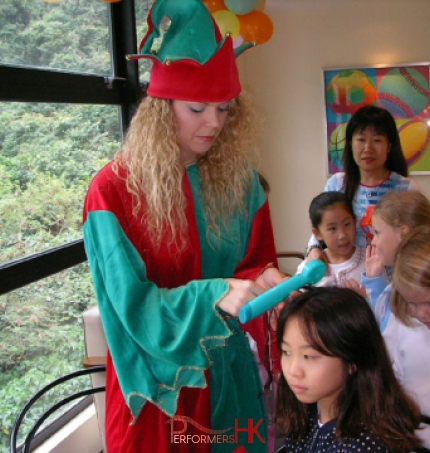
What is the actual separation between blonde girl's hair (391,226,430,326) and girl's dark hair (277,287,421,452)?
44 centimetres

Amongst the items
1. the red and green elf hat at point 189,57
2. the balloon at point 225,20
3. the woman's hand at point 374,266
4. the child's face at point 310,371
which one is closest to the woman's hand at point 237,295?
the child's face at point 310,371

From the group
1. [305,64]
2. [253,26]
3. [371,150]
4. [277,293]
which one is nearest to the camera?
[277,293]

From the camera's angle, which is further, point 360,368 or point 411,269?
point 411,269

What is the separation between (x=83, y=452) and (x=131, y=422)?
123 cm

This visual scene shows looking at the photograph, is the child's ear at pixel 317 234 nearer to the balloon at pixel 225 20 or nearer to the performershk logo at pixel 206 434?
the balloon at pixel 225 20

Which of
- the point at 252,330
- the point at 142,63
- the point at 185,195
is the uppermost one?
the point at 142,63

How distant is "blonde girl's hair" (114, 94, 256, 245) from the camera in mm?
1205

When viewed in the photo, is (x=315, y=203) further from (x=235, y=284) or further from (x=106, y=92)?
(x=235, y=284)

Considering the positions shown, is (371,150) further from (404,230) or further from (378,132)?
(404,230)

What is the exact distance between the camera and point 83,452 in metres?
2.25

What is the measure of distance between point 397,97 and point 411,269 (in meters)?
2.68

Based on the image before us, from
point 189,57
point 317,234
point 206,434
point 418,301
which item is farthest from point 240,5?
point 206,434

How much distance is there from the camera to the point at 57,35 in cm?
215

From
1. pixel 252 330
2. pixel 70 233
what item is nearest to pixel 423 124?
pixel 70 233
